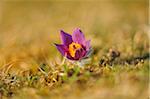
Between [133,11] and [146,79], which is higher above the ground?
[133,11]

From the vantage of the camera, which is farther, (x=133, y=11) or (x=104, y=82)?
(x=133, y=11)

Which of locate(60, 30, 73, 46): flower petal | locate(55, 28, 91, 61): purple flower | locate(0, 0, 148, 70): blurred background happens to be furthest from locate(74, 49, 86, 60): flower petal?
locate(0, 0, 148, 70): blurred background

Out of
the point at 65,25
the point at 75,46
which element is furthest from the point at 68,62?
the point at 65,25

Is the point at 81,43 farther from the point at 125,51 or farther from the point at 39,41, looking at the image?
the point at 39,41

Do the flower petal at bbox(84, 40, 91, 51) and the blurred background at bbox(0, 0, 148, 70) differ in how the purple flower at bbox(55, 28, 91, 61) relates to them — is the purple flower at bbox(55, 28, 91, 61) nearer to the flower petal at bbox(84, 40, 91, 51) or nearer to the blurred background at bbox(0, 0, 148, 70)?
the flower petal at bbox(84, 40, 91, 51)

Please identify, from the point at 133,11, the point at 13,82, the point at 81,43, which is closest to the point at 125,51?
the point at 81,43

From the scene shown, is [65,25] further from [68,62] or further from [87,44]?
[87,44]
